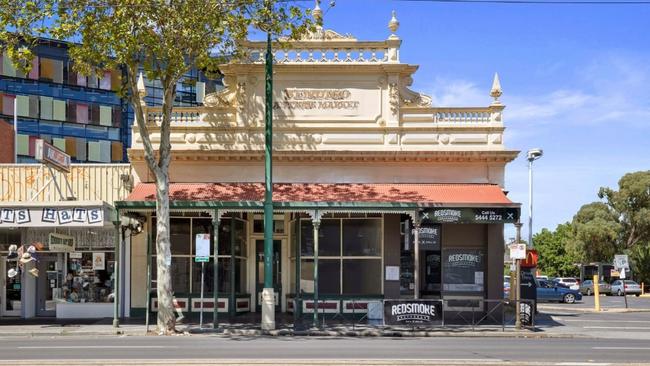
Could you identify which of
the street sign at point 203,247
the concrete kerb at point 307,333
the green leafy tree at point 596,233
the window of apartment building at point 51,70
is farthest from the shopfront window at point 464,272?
the green leafy tree at point 596,233

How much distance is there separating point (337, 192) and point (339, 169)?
1289mm

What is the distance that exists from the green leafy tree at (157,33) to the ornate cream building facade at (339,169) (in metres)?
4.24

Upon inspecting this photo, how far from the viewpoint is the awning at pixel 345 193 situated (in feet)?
75.2

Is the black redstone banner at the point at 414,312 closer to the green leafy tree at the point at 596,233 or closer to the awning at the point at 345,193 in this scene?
the awning at the point at 345,193

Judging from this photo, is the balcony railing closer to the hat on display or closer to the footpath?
the hat on display

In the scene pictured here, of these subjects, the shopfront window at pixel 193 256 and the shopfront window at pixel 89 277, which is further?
the shopfront window at pixel 89 277

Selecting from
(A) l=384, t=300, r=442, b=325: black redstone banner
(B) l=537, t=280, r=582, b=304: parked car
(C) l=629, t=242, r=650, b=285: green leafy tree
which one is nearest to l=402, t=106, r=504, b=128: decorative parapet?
(A) l=384, t=300, r=442, b=325: black redstone banner

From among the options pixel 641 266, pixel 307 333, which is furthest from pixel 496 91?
pixel 641 266

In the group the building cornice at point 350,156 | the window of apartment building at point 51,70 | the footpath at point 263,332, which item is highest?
the window of apartment building at point 51,70

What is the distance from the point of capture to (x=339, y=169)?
25.3 meters

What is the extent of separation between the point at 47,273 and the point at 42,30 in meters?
10.1

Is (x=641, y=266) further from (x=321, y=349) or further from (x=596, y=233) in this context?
(x=321, y=349)

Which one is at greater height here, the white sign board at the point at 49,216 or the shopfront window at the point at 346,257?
the white sign board at the point at 49,216

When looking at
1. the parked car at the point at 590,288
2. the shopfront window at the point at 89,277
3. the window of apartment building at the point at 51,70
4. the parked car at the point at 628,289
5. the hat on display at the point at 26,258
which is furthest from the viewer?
the parked car at the point at 590,288
